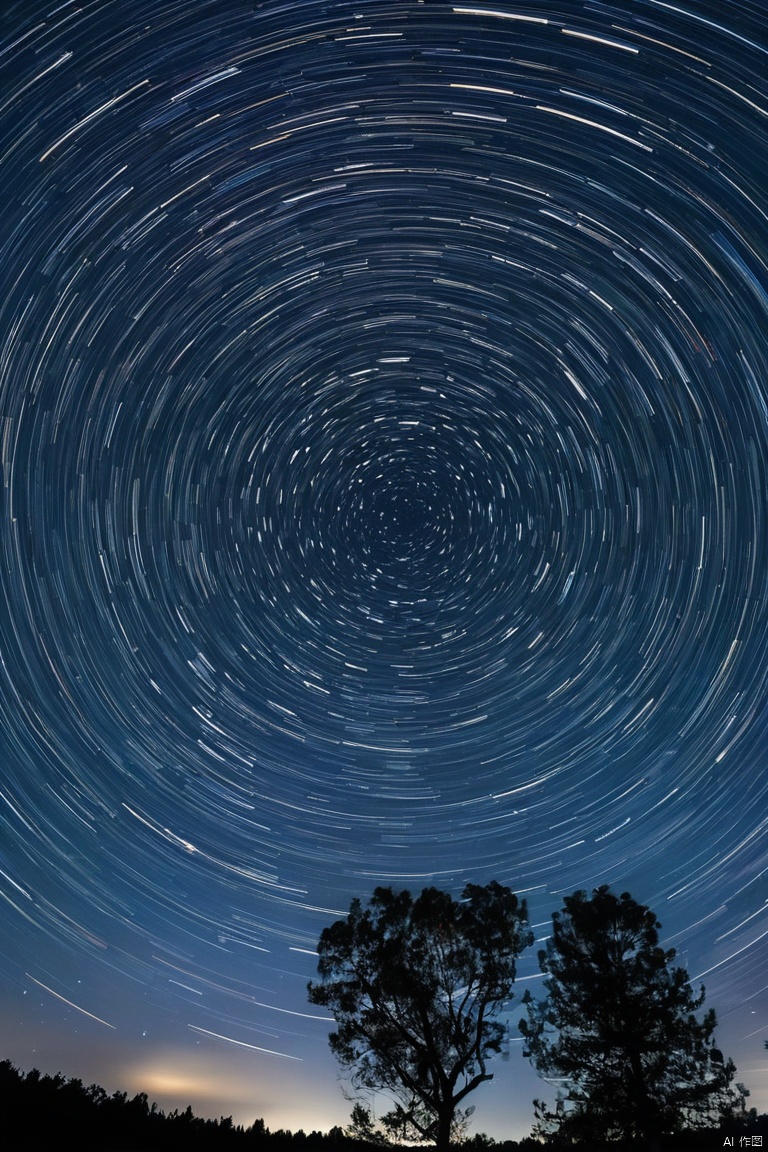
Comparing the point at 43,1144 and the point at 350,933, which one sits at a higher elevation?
the point at 350,933

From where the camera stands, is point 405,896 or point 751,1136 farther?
point 405,896

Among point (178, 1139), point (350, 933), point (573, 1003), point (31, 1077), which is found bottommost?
point (178, 1139)

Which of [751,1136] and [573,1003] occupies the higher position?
[573,1003]

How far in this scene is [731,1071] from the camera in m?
16.3

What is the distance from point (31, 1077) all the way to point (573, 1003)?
14.1 m

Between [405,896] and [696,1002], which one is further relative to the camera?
[405,896]

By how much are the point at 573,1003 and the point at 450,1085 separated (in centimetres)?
355

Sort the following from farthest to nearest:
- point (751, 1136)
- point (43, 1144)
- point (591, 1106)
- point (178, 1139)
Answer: point (178, 1139)
point (591, 1106)
point (751, 1136)
point (43, 1144)

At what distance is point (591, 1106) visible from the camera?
53.6 ft

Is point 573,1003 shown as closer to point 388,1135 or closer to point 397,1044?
point 397,1044

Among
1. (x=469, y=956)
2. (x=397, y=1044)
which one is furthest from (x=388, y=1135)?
(x=469, y=956)

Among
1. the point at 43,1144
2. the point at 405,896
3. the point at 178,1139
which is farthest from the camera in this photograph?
the point at 405,896

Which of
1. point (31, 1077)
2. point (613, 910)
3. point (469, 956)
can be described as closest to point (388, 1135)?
point (469, 956)

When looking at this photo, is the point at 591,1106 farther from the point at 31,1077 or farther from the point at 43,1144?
the point at 31,1077
